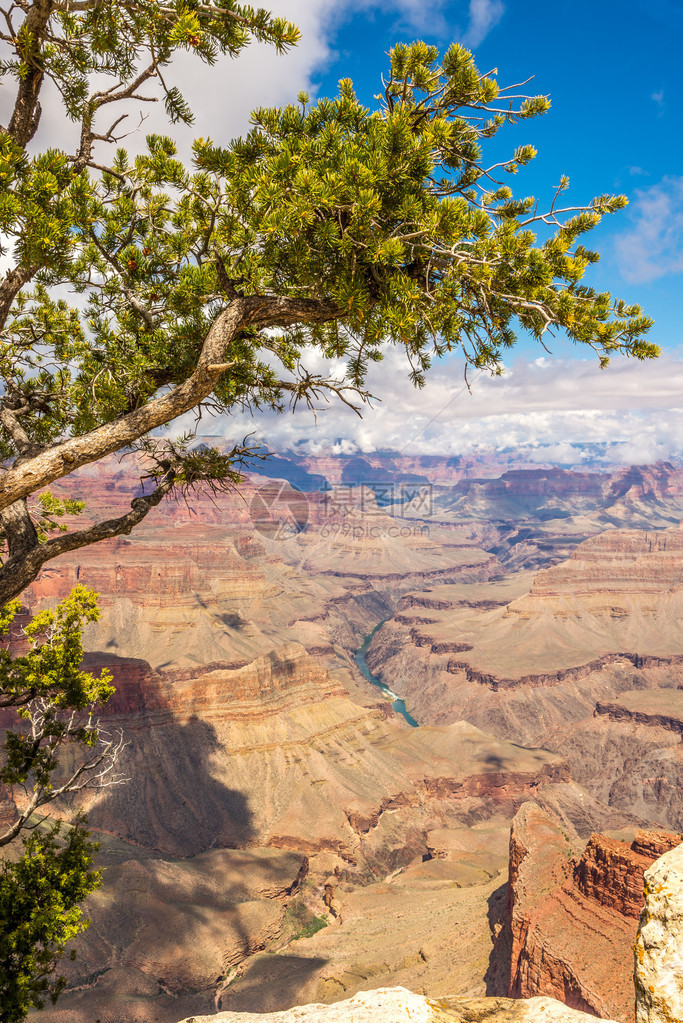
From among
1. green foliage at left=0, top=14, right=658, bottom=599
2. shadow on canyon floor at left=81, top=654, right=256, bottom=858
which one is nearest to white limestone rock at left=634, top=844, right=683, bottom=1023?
Result: green foliage at left=0, top=14, right=658, bottom=599

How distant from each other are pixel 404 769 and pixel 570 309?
7287 centimetres

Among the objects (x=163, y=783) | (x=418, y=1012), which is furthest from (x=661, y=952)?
(x=163, y=783)

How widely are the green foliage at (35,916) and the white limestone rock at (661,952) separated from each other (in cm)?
764

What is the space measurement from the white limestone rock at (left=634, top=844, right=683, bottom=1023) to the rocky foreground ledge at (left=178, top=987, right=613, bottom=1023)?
0.49m

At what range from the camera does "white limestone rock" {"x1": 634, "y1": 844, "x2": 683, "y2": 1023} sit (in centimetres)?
351

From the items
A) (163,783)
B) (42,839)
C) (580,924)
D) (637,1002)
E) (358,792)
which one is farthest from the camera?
(358,792)

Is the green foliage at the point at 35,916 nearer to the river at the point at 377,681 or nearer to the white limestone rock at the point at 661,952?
the white limestone rock at the point at 661,952

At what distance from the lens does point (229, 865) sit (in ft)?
143

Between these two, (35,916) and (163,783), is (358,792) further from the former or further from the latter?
(35,916)

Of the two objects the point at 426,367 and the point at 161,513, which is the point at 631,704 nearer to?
the point at 426,367

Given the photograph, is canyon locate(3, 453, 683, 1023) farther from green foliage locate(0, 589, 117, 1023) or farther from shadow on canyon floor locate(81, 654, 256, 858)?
green foliage locate(0, 589, 117, 1023)

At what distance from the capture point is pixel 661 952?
373 cm

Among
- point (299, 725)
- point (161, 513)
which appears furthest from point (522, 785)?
point (161, 513)

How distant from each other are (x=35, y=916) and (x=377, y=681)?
12893cm
